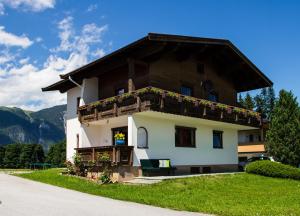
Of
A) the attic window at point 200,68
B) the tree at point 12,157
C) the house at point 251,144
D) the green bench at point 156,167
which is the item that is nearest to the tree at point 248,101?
the house at point 251,144

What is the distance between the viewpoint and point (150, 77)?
2233 centimetres

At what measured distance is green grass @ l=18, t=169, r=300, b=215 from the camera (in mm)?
12234

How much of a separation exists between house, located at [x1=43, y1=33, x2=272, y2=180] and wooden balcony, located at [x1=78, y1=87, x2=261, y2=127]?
53mm

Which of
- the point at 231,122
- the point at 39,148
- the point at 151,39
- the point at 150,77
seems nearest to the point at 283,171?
the point at 231,122

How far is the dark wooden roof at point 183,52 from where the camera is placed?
20.8m

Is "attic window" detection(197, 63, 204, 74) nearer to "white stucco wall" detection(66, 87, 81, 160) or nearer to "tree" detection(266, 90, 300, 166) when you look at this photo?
"white stucco wall" detection(66, 87, 81, 160)

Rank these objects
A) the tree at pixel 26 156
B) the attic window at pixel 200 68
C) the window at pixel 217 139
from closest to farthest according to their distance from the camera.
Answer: the attic window at pixel 200 68 < the window at pixel 217 139 < the tree at pixel 26 156

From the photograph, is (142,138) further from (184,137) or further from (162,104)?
(184,137)

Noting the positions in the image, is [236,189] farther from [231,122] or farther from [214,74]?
[214,74]

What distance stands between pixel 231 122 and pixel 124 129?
295 inches

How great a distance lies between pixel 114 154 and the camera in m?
19.3

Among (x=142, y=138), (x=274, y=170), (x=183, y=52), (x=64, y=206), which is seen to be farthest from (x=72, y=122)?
(x=64, y=206)

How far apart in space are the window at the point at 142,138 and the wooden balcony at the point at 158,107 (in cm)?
139

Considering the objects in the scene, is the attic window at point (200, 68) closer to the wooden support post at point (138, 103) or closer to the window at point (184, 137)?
the window at point (184, 137)
